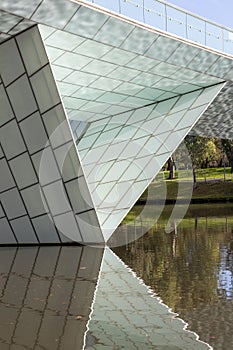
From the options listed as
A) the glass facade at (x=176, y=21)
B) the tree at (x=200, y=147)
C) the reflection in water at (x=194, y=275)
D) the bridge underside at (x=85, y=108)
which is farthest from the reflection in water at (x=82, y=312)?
the tree at (x=200, y=147)

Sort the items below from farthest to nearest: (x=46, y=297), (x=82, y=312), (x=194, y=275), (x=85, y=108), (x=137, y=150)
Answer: (x=85, y=108) → (x=137, y=150) → (x=194, y=275) → (x=46, y=297) → (x=82, y=312)

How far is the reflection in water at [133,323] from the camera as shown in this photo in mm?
5934

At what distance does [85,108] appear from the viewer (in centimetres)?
2289

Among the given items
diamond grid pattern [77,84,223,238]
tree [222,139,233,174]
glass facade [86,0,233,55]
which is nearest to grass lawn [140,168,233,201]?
tree [222,139,233,174]

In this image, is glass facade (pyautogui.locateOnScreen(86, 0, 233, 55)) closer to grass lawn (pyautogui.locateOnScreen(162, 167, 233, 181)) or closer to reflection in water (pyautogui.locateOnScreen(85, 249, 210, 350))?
reflection in water (pyautogui.locateOnScreen(85, 249, 210, 350))

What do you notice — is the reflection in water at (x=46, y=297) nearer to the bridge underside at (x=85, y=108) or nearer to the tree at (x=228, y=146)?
the bridge underside at (x=85, y=108)

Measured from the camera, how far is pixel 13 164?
53.4 feet

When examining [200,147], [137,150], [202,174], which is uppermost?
[200,147]

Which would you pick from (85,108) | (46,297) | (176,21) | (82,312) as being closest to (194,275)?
(46,297)

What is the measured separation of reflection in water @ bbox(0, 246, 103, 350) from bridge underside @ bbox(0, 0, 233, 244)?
1903mm

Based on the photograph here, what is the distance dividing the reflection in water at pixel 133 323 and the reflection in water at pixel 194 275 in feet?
0.67

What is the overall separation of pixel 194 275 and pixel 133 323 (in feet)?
12.7

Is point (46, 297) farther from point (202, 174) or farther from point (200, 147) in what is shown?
point (202, 174)

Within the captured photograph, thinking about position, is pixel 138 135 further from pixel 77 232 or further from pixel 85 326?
pixel 85 326
